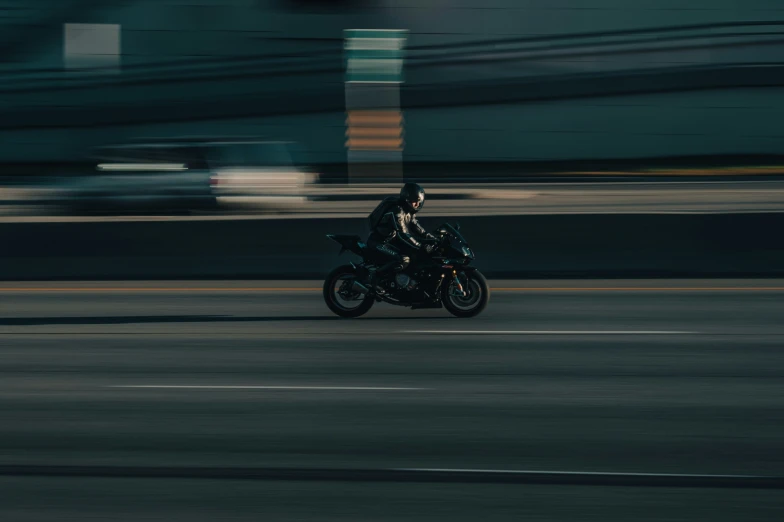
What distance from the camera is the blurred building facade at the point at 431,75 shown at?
162 feet

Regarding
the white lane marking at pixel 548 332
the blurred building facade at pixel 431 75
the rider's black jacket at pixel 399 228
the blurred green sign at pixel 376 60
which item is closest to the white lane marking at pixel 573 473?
the white lane marking at pixel 548 332

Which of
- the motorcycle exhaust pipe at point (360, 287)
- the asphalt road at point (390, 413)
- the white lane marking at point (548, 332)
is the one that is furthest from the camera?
the motorcycle exhaust pipe at point (360, 287)

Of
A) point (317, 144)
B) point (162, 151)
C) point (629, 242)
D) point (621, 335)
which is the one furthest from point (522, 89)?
point (621, 335)

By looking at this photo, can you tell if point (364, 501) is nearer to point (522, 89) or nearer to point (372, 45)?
point (372, 45)

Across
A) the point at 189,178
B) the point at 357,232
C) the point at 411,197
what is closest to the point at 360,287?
the point at 411,197

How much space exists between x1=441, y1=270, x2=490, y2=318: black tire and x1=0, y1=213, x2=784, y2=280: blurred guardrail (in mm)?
4382

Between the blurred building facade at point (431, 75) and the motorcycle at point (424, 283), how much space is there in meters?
37.1

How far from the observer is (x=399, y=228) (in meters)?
12.6

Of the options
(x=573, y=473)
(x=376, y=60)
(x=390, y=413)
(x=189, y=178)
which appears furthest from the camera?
(x=189, y=178)

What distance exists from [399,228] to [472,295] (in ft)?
3.11

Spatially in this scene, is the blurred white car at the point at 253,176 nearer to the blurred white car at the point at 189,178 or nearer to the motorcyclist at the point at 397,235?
the blurred white car at the point at 189,178

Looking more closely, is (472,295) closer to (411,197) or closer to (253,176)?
(411,197)

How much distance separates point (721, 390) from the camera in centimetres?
853

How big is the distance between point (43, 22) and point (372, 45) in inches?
1387
